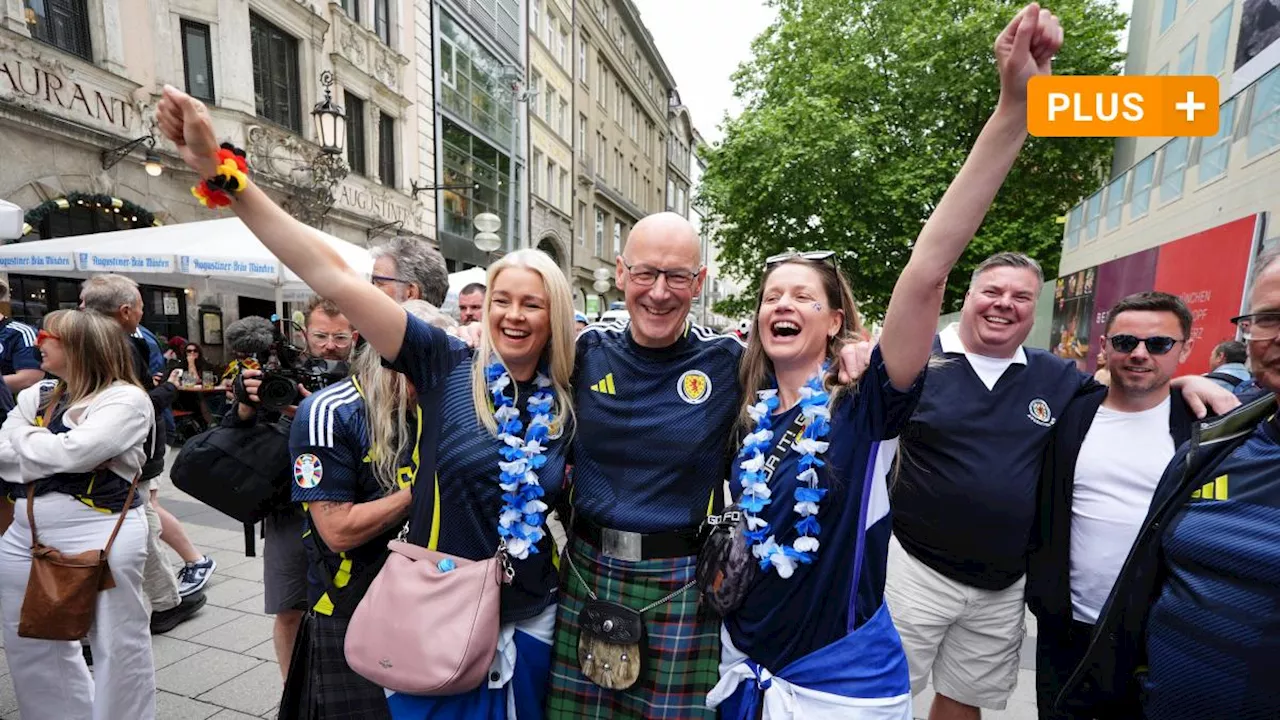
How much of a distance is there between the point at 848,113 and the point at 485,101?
10.8m

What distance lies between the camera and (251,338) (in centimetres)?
246

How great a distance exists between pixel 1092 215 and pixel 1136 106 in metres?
13.5

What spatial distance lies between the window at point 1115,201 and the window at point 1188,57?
221 centimetres

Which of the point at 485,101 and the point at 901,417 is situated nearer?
the point at 901,417

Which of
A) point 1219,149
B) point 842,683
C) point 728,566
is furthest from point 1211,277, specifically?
point 728,566

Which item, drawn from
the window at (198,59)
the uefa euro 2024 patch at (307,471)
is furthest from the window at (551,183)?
the uefa euro 2024 patch at (307,471)

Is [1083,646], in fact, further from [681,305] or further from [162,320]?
[162,320]

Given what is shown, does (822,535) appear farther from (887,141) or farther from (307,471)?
(887,141)

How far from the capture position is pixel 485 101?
1881 centimetres

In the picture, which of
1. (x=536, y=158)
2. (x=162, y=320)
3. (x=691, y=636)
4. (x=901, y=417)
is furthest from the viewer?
(x=536, y=158)

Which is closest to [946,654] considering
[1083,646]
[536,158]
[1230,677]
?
[1083,646]

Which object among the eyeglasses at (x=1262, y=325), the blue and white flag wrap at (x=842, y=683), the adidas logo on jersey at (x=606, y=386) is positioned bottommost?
the blue and white flag wrap at (x=842, y=683)

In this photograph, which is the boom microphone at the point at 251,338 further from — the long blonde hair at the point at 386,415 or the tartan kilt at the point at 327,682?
the tartan kilt at the point at 327,682

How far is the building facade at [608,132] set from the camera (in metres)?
28.3
